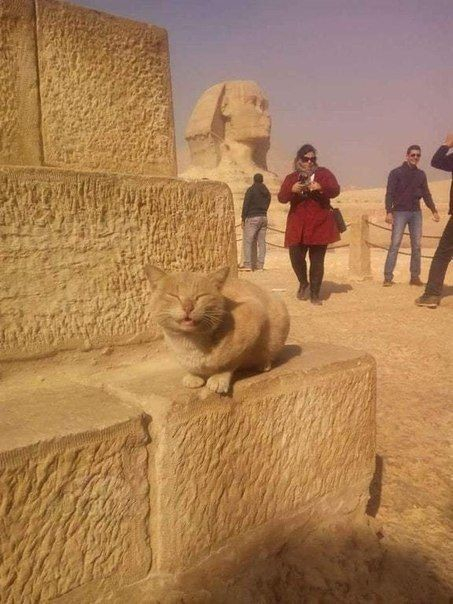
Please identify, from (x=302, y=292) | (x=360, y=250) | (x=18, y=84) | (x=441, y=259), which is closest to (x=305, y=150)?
(x=302, y=292)

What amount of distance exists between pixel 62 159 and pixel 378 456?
241 cm

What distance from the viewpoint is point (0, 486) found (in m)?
1.28

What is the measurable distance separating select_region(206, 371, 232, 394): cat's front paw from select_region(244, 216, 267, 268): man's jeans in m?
8.27

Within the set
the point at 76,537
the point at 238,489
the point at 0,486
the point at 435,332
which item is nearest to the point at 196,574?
the point at 238,489

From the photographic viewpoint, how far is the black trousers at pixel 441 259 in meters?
5.76

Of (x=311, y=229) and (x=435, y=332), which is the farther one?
(x=311, y=229)

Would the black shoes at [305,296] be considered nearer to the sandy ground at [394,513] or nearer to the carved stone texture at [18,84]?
the sandy ground at [394,513]

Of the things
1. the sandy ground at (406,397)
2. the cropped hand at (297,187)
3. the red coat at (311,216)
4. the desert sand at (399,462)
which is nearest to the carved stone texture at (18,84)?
the desert sand at (399,462)

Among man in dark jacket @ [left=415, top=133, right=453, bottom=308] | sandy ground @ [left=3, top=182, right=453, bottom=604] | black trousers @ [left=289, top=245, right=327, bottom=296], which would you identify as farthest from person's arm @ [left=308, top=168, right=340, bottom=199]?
sandy ground @ [left=3, top=182, right=453, bottom=604]

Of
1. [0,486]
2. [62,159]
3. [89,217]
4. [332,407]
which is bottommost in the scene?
[332,407]

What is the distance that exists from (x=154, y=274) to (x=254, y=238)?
326 inches

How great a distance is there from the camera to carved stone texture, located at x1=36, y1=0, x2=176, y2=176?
6.45 ft

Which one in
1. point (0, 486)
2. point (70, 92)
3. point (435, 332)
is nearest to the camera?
point (0, 486)

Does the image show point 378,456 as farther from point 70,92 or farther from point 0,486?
point 70,92
